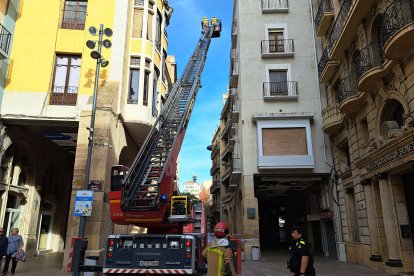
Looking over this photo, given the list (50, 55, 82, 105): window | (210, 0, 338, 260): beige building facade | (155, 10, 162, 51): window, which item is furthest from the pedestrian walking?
(155, 10, 162, 51): window

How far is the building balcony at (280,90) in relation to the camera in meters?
19.3

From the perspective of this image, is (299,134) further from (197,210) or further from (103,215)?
(103,215)

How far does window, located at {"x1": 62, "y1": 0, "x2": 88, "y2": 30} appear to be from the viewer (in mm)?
16453

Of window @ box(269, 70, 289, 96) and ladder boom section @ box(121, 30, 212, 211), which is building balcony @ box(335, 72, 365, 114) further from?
ladder boom section @ box(121, 30, 212, 211)

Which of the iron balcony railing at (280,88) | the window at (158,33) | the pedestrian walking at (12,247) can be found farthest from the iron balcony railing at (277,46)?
the pedestrian walking at (12,247)

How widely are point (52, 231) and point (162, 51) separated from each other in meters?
13.0

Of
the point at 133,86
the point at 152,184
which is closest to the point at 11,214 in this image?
the point at 133,86

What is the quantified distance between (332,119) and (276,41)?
6595mm

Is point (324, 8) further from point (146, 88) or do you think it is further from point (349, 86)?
point (146, 88)

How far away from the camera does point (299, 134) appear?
18797 millimetres

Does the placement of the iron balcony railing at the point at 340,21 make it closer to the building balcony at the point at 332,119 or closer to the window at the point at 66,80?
the building balcony at the point at 332,119

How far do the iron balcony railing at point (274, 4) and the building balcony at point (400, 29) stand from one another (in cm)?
1092

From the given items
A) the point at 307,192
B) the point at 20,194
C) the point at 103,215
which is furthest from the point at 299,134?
the point at 20,194

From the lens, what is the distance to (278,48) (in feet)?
67.6
